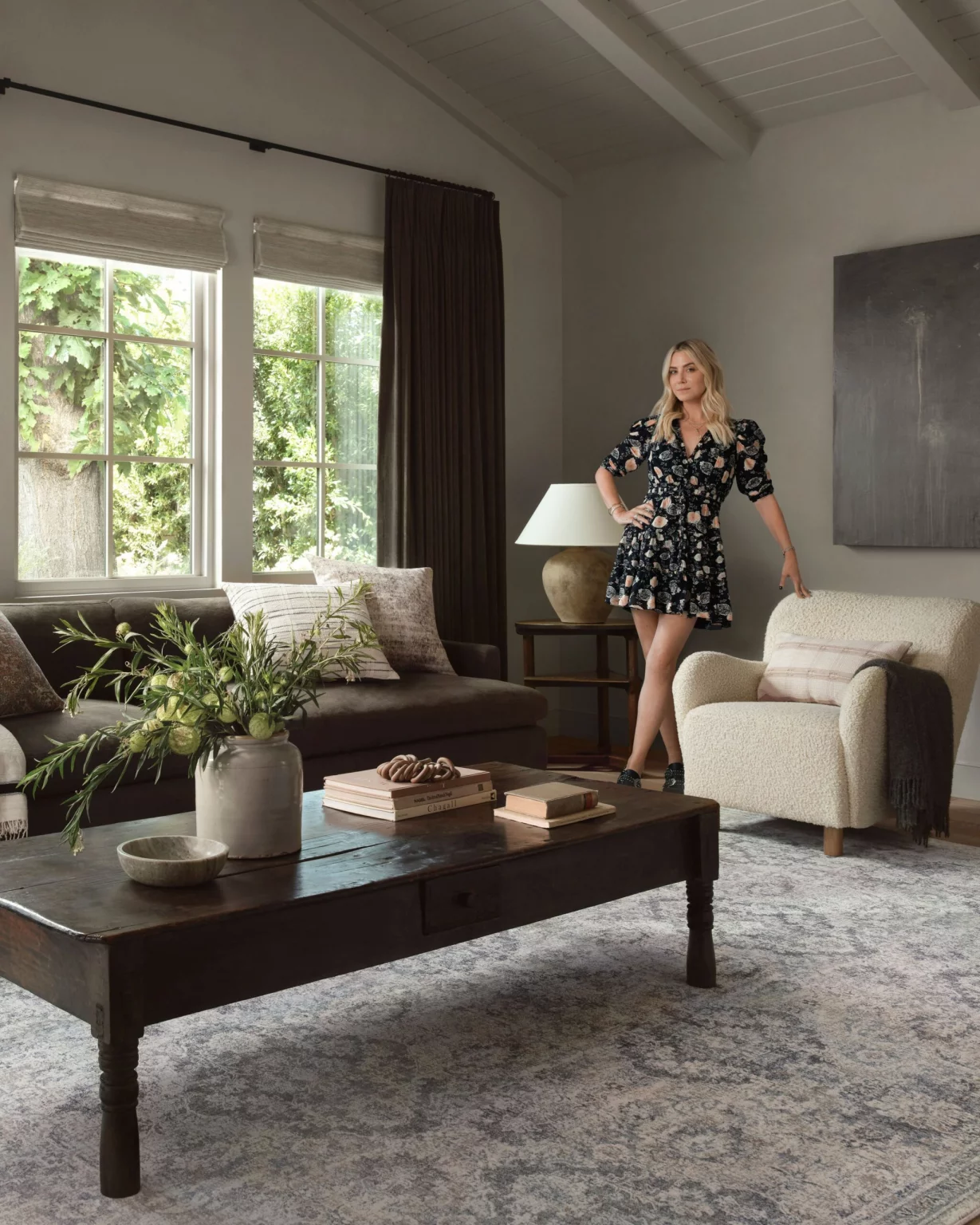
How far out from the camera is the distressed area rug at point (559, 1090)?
1896 mm

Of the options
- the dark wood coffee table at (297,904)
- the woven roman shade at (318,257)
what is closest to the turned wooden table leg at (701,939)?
the dark wood coffee table at (297,904)

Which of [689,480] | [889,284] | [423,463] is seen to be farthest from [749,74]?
[423,463]

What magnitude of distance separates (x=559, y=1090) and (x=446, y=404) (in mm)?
3643

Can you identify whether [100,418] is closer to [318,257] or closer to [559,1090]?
[318,257]

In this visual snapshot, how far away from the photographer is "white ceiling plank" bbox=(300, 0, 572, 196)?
5137mm

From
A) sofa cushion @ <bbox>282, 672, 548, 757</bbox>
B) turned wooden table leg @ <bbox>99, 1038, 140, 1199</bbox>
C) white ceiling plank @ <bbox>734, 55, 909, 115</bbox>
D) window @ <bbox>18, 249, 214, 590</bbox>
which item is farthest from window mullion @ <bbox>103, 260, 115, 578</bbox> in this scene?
turned wooden table leg @ <bbox>99, 1038, 140, 1199</bbox>

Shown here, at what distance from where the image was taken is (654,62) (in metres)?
4.86

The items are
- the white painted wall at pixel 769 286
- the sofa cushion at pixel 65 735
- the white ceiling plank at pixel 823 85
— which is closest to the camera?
the sofa cushion at pixel 65 735

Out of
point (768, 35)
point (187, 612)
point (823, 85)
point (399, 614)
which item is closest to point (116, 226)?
point (187, 612)

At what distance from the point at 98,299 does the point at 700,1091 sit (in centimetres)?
353

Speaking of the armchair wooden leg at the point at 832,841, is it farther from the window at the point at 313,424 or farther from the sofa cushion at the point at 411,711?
the window at the point at 313,424

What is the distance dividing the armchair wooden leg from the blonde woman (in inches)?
34.6

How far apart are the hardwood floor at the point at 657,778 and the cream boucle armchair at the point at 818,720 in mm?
234

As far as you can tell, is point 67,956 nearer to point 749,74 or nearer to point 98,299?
point 98,299
